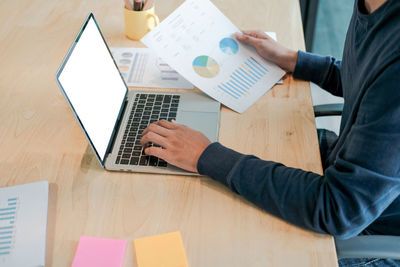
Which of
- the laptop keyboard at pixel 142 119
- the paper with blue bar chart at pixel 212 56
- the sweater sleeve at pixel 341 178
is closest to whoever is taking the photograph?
the sweater sleeve at pixel 341 178

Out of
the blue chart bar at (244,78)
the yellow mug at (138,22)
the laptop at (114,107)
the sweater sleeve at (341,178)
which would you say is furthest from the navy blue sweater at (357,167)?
the yellow mug at (138,22)

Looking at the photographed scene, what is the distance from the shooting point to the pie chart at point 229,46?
3.78 ft

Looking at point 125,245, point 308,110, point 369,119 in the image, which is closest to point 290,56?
point 308,110

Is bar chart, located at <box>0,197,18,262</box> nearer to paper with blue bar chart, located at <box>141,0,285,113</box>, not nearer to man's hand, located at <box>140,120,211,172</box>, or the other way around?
man's hand, located at <box>140,120,211,172</box>

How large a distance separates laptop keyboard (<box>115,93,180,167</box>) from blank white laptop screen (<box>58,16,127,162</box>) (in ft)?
0.13

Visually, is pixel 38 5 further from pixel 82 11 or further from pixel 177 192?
pixel 177 192

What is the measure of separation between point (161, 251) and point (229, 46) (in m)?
0.63

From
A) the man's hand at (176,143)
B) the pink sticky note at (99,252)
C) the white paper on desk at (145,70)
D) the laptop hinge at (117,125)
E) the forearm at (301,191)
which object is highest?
the forearm at (301,191)

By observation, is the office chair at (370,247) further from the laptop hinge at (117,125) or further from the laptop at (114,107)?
the laptop hinge at (117,125)

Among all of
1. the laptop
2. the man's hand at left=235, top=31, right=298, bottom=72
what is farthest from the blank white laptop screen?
the man's hand at left=235, top=31, right=298, bottom=72

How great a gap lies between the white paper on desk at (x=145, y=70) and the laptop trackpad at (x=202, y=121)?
12 centimetres

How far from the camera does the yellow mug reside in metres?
1.25

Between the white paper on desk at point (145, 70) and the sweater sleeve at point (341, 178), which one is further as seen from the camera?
the white paper on desk at point (145, 70)

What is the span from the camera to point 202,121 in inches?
39.9
